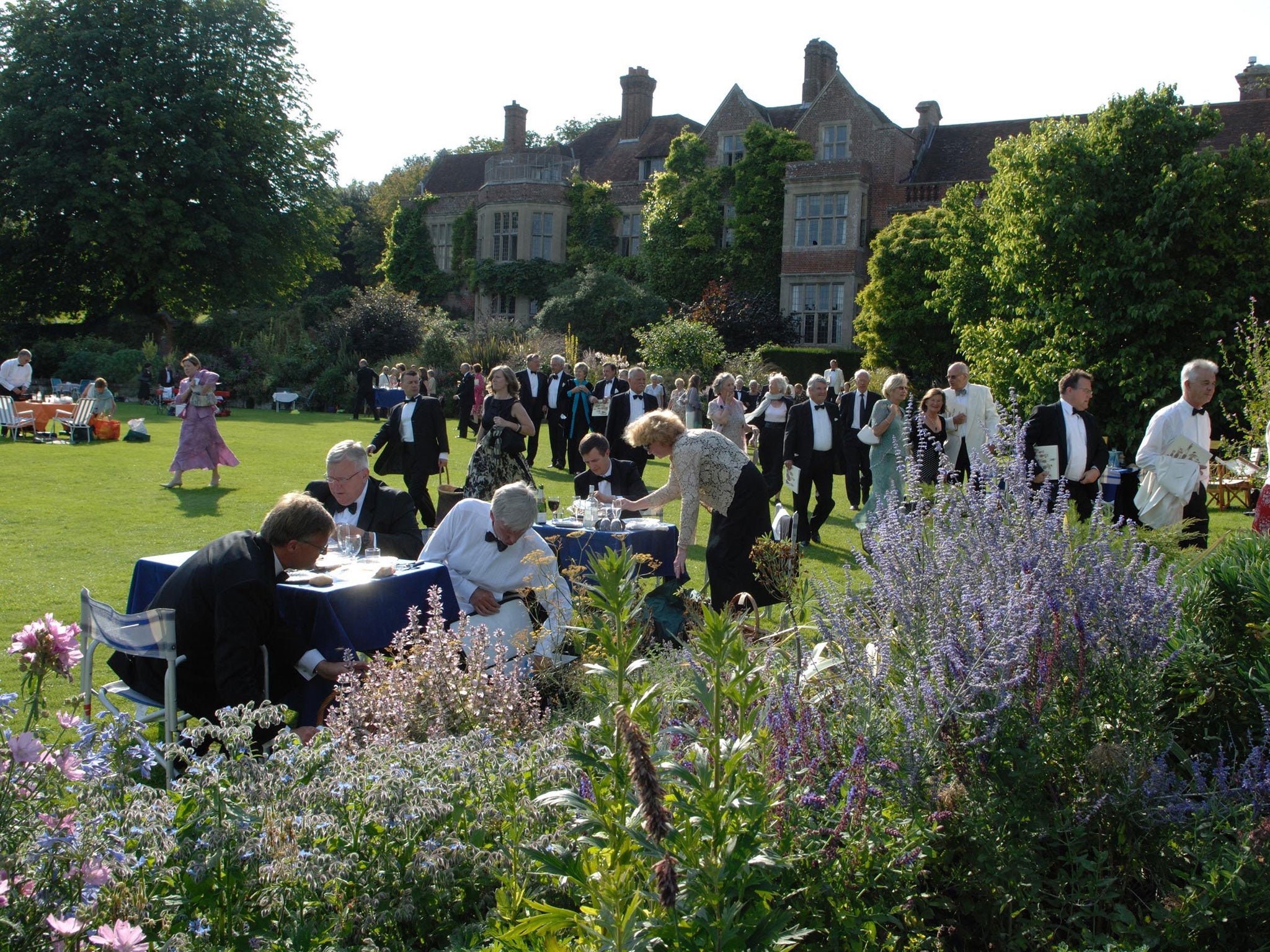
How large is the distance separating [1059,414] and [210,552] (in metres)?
6.49

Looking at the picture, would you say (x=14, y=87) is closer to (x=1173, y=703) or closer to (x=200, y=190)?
(x=200, y=190)

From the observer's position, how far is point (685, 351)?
98.9 ft

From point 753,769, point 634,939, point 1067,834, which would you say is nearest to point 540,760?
point 753,769

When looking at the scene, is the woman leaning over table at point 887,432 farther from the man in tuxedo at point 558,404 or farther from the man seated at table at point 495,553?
the man in tuxedo at point 558,404

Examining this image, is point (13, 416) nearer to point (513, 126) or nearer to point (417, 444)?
point (417, 444)

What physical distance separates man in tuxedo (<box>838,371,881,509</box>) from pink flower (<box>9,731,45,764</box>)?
10.4m

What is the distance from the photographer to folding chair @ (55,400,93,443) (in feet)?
67.5

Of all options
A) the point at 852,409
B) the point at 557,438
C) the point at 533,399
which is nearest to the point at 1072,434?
the point at 852,409

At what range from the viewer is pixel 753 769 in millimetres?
2146

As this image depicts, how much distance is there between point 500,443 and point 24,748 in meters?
8.24

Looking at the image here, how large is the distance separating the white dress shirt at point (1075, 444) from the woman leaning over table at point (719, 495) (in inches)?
121

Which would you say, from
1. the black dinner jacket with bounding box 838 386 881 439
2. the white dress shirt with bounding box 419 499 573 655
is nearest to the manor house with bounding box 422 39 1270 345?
the black dinner jacket with bounding box 838 386 881 439

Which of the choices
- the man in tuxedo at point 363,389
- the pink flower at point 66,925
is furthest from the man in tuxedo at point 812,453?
the man in tuxedo at point 363,389

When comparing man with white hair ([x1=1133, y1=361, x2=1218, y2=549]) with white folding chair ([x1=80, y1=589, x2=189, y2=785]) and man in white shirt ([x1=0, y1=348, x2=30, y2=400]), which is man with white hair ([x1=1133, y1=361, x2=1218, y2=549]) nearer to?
white folding chair ([x1=80, y1=589, x2=189, y2=785])
